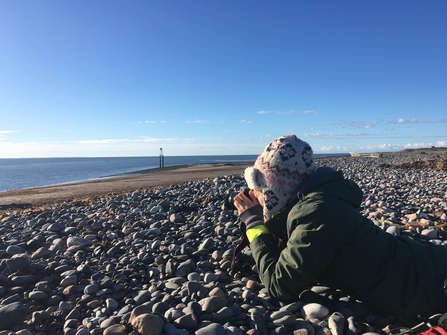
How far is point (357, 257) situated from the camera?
2.16 meters

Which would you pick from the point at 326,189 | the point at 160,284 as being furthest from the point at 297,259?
the point at 160,284

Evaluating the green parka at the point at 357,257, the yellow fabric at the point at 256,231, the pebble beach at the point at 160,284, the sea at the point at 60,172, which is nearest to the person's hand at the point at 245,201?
the yellow fabric at the point at 256,231

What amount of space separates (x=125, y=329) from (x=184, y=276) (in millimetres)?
1132

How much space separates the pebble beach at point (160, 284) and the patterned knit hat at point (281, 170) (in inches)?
34.6

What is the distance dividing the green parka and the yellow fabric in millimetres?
350

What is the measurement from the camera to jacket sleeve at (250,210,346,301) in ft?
6.88

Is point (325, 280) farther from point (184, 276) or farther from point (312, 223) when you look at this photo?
point (184, 276)

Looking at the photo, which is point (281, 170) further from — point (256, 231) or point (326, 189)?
point (256, 231)

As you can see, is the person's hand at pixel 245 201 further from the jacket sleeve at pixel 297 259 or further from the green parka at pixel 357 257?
the green parka at pixel 357 257

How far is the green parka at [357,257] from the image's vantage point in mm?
2084

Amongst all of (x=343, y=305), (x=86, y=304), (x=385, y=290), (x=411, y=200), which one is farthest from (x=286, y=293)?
(x=411, y=200)

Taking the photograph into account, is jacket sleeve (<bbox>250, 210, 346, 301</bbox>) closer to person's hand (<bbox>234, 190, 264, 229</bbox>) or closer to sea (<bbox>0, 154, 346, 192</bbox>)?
person's hand (<bbox>234, 190, 264, 229</bbox>)

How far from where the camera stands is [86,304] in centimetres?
308

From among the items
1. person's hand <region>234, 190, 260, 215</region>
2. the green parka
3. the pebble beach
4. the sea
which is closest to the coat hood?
the green parka
